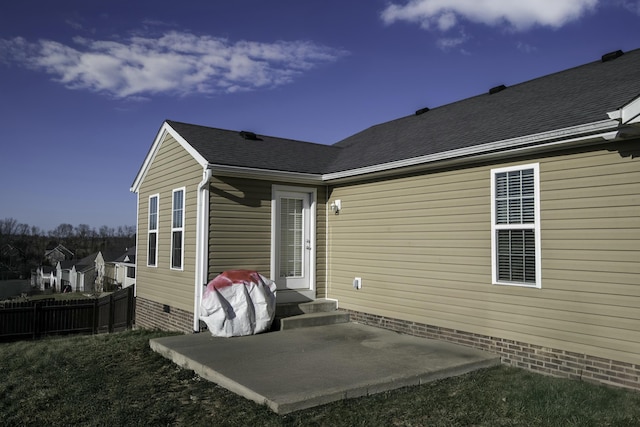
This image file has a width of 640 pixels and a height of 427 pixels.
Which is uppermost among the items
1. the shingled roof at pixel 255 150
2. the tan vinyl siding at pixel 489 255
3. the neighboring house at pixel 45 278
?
the shingled roof at pixel 255 150

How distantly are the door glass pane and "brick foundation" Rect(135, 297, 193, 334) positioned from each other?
6.83ft

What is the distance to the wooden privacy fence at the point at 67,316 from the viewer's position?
40.5ft

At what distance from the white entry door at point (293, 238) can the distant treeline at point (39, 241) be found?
64.7 m

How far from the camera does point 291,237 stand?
30.3 feet

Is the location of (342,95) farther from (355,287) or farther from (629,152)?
(629,152)

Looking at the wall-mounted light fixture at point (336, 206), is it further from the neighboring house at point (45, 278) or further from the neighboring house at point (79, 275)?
the neighboring house at point (45, 278)

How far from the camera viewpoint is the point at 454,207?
6.93m

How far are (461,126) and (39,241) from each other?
104 m

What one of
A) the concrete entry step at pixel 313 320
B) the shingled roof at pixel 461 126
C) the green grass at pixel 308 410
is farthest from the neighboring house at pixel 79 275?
the green grass at pixel 308 410

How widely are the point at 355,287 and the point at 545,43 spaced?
22.7 ft

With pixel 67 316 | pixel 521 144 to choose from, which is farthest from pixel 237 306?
pixel 67 316

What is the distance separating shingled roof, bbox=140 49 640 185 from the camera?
5853 mm

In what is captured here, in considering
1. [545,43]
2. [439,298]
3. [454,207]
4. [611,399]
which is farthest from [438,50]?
[611,399]

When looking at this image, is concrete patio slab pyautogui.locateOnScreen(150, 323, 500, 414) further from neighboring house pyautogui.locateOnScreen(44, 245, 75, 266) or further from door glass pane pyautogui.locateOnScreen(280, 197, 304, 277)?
neighboring house pyautogui.locateOnScreen(44, 245, 75, 266)
